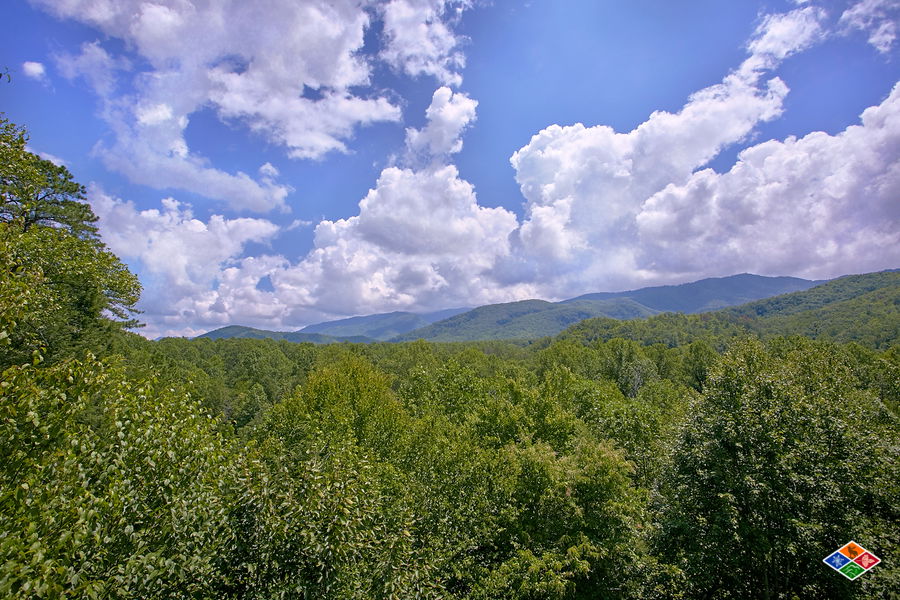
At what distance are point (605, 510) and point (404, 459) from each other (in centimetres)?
1070

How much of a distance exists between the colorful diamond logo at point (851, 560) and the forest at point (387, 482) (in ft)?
25.2

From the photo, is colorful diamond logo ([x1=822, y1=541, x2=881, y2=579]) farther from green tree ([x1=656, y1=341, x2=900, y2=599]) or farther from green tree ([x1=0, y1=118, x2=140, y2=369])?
green tree ([x1=0, y1=118, x2=140, y2=369])

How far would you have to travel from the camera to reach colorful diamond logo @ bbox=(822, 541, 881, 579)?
312 inches

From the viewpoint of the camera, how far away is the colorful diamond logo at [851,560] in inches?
312

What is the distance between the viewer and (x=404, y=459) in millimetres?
22469

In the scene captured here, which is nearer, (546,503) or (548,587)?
(548,587)

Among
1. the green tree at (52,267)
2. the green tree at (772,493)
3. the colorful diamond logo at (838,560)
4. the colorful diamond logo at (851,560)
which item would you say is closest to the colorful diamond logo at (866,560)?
the colorful diamond logo at (851,560)

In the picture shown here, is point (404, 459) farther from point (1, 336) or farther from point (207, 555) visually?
point (1, 336)

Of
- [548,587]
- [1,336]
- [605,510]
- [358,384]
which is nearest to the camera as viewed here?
[1,336]

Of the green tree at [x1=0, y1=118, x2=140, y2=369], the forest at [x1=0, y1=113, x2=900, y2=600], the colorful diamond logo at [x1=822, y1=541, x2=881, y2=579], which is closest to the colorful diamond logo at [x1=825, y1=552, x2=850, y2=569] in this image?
the colorful diamond logo at [x1=822, y1=541, x2=881, y2=579]

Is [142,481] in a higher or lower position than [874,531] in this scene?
higher

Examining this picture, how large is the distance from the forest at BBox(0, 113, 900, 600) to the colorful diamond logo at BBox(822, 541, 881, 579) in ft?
25.2

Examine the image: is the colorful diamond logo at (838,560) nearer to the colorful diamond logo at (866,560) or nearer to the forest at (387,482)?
the colorful diamond logo at (866,560)

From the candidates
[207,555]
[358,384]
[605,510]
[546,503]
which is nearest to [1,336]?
[207,555]
